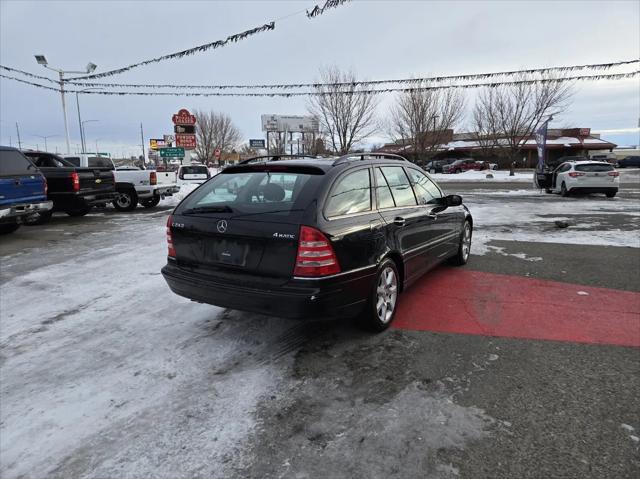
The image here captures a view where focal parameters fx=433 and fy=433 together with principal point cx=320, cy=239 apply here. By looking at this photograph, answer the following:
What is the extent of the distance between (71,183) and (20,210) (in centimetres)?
309

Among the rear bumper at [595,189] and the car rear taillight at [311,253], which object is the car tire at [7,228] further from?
the rear bumper at [595,189]

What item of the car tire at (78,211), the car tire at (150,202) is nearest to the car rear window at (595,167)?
the car tire at (150,202)

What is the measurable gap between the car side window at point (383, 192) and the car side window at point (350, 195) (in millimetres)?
143

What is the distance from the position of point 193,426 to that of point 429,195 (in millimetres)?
3684

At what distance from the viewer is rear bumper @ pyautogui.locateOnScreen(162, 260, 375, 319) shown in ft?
10.4

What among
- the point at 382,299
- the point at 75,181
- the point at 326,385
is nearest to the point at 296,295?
the point at 326,385

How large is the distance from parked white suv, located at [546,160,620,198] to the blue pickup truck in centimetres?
1730

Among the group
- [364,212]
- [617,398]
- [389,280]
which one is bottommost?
[617,398]

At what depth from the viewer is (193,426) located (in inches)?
101

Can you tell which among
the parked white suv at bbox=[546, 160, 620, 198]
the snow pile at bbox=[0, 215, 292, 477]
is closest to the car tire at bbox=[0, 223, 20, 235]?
the snow pile at bbox=[0, 215, 292, 477]

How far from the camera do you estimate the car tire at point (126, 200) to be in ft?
47.1

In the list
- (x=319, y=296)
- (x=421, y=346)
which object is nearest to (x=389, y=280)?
(x=421, y=346)

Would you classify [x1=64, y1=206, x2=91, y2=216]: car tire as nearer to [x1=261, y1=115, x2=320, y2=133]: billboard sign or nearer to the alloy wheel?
the alloy wheel

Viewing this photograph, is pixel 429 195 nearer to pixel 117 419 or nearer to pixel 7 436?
pixel 117 419
